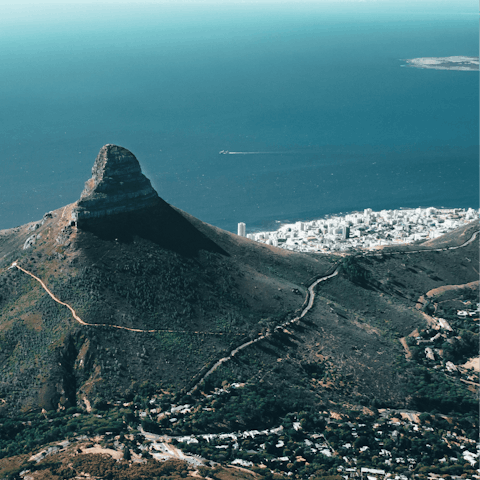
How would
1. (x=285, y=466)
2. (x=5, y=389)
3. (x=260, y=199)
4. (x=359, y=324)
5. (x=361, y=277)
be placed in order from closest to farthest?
(x=285, y=466) → (x=5, y=389) → (x=359, y=324) → (x=361, y=277) → (x=260, y=199)

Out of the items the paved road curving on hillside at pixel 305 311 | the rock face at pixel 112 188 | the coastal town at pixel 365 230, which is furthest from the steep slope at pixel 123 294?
the coastal town at pixel 365 230

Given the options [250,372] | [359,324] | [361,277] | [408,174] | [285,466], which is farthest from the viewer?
[408,174]

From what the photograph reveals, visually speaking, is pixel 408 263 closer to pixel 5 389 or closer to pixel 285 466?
pixel 285 466

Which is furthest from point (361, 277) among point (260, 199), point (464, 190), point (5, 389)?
point (464, 190)

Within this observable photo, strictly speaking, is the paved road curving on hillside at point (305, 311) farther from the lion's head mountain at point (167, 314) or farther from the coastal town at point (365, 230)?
the coastal town at point (365, 230)

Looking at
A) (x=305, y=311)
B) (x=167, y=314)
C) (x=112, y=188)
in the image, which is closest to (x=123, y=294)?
(x=167, y=314)

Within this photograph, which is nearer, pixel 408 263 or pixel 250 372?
pixel 250 372
